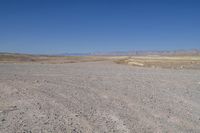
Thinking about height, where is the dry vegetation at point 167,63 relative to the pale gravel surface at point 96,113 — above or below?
below

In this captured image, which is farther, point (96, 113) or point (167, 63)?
point (167, 63)

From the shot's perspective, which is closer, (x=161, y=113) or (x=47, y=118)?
(x=47, y=118)

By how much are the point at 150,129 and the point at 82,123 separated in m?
1.92

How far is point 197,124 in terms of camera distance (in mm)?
7188

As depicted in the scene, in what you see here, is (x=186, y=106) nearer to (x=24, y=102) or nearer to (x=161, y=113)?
(x=161, y=113)

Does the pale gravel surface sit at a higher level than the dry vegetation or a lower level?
higher

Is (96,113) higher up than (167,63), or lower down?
higher up

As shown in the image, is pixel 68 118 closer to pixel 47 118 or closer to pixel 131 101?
pixel 47 118

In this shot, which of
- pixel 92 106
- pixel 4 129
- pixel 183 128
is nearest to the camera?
pixel 4 129

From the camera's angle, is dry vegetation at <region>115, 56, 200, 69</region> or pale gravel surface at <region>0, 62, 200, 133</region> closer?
pale gravel surface at <region>0, 62, 200, 133</region>

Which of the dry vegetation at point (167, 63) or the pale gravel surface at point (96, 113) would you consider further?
the dry vegetation at point (167, 63)

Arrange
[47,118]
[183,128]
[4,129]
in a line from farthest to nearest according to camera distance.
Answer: [47,118], [183,128], [4,129]

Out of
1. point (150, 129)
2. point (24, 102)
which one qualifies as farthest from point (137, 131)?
point (24, 102)

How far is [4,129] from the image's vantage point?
6.29 meters
